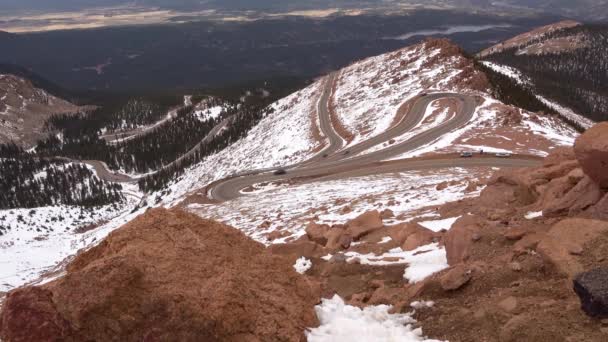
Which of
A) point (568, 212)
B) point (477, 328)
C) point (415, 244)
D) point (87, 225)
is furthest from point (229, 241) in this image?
point (87, 225)

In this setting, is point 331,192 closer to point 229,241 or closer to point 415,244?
point 415,244

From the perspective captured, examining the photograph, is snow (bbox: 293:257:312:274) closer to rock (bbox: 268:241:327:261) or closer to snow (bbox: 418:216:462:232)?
rock (bbox: 268:241:327:261)

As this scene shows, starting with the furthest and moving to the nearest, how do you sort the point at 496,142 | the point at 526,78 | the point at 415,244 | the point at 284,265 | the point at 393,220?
1. the point at 526,78
2. the point at 496,142
3. the point at 393,220
4. the point at 415,244
5. the point at 284,265

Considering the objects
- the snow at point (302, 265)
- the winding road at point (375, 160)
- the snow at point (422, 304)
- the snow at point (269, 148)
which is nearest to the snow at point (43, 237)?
the snow at point (269, 148)

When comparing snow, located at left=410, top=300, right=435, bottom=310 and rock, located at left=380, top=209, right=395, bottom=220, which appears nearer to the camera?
snow, located at left=410, top=300, right=435, bottom=310

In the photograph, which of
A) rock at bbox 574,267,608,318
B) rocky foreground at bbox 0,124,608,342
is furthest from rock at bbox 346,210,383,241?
rock at bbox 574,267,608,318

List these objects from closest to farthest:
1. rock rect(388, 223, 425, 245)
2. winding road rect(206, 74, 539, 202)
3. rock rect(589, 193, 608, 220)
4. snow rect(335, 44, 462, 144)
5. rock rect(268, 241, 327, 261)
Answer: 1. rock rect(589, 193, 608, 220)
2. rock rect(388, 223, 425, 245)
3. rock rect(268, 241, 327, 261)
4. winding road rect(206, 74, 539, 202)
5. snow rect(335, 44, 462, 144)

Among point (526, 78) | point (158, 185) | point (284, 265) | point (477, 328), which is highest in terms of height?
point (284, 265)

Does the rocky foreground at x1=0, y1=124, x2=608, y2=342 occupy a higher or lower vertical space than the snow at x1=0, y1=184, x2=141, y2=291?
higher
